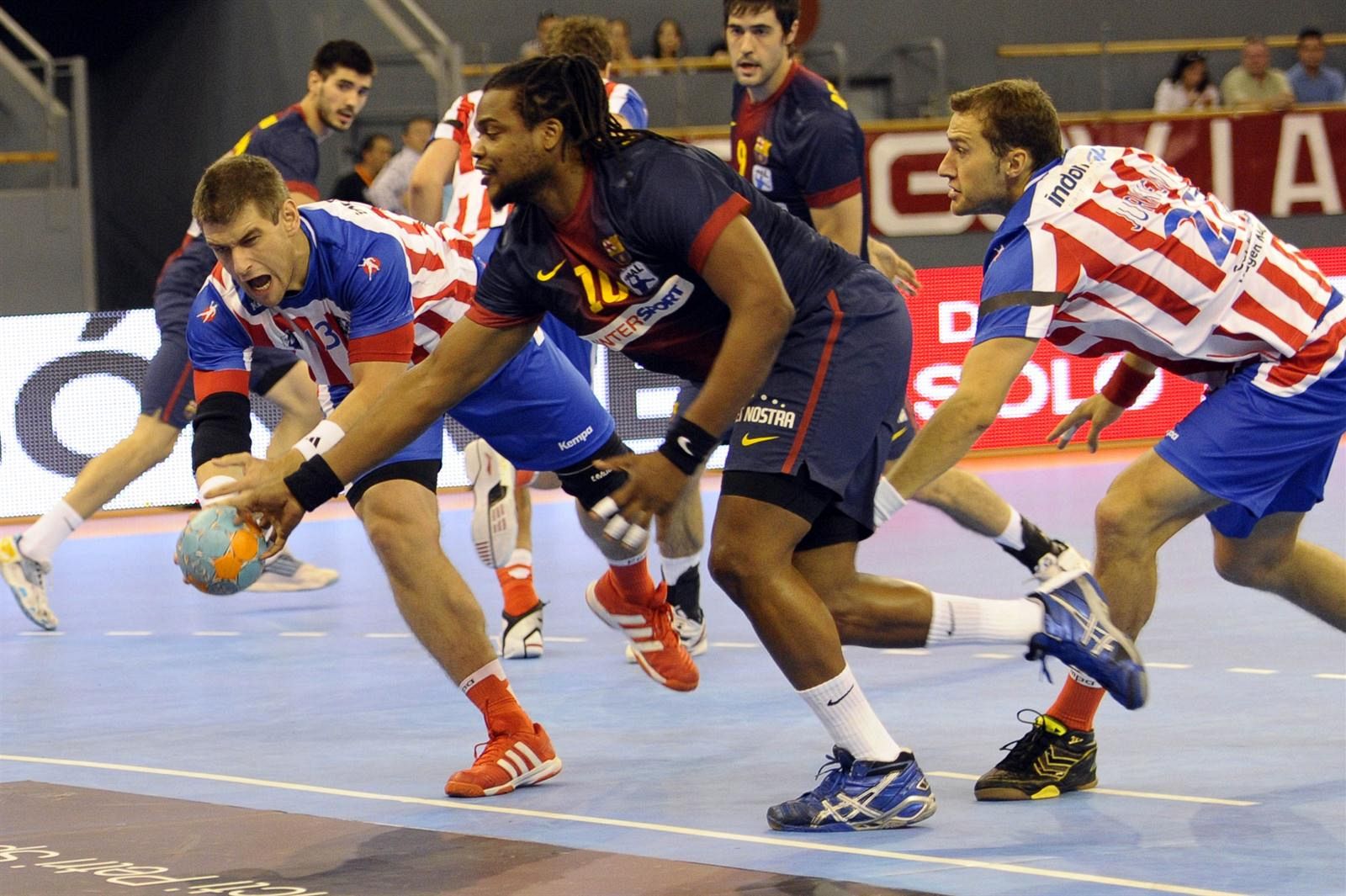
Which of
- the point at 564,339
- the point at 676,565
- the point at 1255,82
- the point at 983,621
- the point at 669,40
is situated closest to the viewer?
the point at 983,621

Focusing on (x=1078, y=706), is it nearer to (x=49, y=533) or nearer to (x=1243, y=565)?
(x=1243, y=565)

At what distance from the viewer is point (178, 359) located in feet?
29.1

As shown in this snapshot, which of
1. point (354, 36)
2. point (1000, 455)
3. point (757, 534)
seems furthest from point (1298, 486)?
point (354, 36)

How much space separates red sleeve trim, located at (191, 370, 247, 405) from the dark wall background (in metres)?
10.2

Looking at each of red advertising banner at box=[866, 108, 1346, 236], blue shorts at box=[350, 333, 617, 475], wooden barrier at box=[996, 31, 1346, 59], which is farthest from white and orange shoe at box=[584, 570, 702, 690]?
wooden barrier at box=[996, 31, 1346, 59]

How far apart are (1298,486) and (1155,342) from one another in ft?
1.90

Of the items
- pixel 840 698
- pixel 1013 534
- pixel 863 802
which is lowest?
pixel 1013 534

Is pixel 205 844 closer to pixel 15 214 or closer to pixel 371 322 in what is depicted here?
pixel 371 322

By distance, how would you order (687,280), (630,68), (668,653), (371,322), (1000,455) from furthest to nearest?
(630,68) < (1000,455) < (668,653) < (371,322) < (687,280)

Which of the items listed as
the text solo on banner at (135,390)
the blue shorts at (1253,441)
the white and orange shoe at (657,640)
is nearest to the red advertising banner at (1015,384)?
the text solo on banner at (135,390)

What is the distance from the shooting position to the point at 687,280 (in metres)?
4.54

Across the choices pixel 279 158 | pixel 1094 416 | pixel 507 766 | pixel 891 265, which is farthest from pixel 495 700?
pixel 279 158

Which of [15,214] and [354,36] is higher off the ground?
[354,36]

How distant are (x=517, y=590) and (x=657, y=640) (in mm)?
1404
